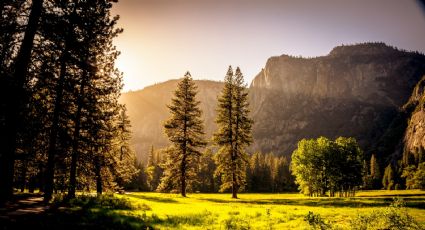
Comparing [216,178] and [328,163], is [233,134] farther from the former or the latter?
[216,178]

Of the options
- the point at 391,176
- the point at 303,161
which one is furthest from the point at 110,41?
the point at 391,176

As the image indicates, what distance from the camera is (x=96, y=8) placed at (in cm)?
1903

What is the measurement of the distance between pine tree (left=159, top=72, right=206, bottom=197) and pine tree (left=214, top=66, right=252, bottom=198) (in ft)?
9.93

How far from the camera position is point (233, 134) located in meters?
42.6

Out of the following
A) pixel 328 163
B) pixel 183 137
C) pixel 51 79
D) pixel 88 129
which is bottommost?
pixel 328 163

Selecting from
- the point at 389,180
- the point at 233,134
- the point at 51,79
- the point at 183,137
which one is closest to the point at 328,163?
the point at 233,134

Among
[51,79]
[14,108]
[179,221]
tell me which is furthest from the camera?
[51,79]

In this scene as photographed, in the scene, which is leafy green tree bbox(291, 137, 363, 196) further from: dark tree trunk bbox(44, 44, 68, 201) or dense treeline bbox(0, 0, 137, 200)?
dark tree trunk bbox(44, 44, 68, 201)

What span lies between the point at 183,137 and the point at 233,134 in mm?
6906

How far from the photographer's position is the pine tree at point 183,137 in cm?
4153

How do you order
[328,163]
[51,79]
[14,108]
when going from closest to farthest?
[14,108]
[51,79]
[328,163]

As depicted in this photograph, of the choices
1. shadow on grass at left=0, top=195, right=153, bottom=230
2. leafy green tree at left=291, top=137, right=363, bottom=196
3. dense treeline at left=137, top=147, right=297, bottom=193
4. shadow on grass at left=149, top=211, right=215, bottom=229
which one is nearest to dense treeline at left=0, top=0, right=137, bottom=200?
shadow on grass at left=0, top=195, right=153, bottom=230

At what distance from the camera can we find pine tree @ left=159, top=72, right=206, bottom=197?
41.5m

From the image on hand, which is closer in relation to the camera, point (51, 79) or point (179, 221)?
point (179, 221)
